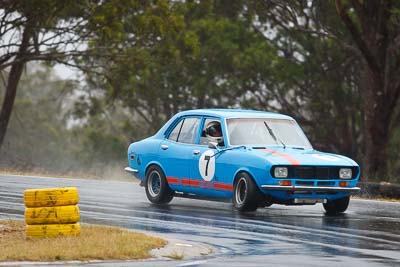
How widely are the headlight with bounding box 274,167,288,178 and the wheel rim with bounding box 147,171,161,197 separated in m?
2.88

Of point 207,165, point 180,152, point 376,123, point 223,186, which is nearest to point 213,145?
point 207,165

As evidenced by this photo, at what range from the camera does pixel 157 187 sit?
60.2 feet

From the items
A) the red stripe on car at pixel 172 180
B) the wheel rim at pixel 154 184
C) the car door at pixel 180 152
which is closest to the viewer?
the car door at pixel 180 152

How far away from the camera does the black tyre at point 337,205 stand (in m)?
16.8

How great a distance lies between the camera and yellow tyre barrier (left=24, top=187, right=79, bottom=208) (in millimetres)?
12586

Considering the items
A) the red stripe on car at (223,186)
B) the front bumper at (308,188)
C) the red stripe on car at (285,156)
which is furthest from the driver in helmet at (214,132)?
the front bumper at (308,188)

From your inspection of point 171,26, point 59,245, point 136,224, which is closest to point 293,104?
point 171,26

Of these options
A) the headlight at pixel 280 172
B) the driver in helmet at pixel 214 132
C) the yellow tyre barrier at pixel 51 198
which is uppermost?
the driver in helmet at pixel 214 132

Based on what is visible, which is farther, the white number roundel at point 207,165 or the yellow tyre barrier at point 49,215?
the white number roundel at point 207,165

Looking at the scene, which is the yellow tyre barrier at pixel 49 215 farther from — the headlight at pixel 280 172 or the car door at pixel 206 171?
the car door at pixel 206 171

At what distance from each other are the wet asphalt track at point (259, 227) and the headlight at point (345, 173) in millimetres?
593

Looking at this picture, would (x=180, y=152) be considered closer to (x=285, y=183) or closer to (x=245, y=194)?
(x=245, y=194)

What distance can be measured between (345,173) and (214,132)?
223cm

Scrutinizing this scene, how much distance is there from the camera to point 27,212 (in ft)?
41.3
